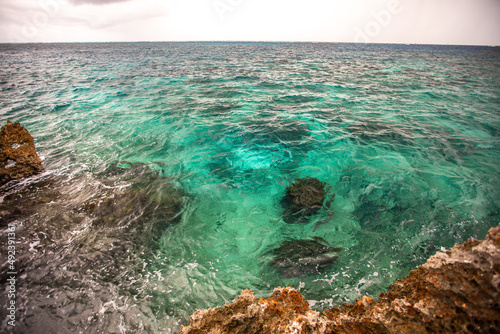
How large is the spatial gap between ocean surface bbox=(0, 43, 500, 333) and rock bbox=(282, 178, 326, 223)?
0.66 ft

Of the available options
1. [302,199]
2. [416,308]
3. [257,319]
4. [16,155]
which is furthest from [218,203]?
[16,155]

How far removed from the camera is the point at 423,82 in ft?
64.1

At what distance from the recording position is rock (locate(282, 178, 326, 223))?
209 inches

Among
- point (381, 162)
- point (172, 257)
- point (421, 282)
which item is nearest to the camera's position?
point (421, 282)

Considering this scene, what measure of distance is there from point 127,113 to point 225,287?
12010mm

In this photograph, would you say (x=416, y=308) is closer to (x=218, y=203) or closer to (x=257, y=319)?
(x=257, y=319)

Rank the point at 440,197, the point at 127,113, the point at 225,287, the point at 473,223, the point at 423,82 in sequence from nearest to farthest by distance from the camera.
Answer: the point at 225,287 → the point at 473,223 → the point at 440,197 → the point at 127,113 → the point at 423,82

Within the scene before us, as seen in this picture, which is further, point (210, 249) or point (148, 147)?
point (148, 147)

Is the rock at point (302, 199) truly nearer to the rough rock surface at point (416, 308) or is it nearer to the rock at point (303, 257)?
the rock at point (303, 257)

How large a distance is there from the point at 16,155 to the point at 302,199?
880 centimetres

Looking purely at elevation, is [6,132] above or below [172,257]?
above

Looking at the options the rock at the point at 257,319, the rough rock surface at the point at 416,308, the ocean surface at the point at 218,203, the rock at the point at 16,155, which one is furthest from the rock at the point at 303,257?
→ the rock at the point at 16,155

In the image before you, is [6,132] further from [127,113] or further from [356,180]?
[356,180]

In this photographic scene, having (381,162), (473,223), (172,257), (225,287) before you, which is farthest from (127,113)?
(473,223)
